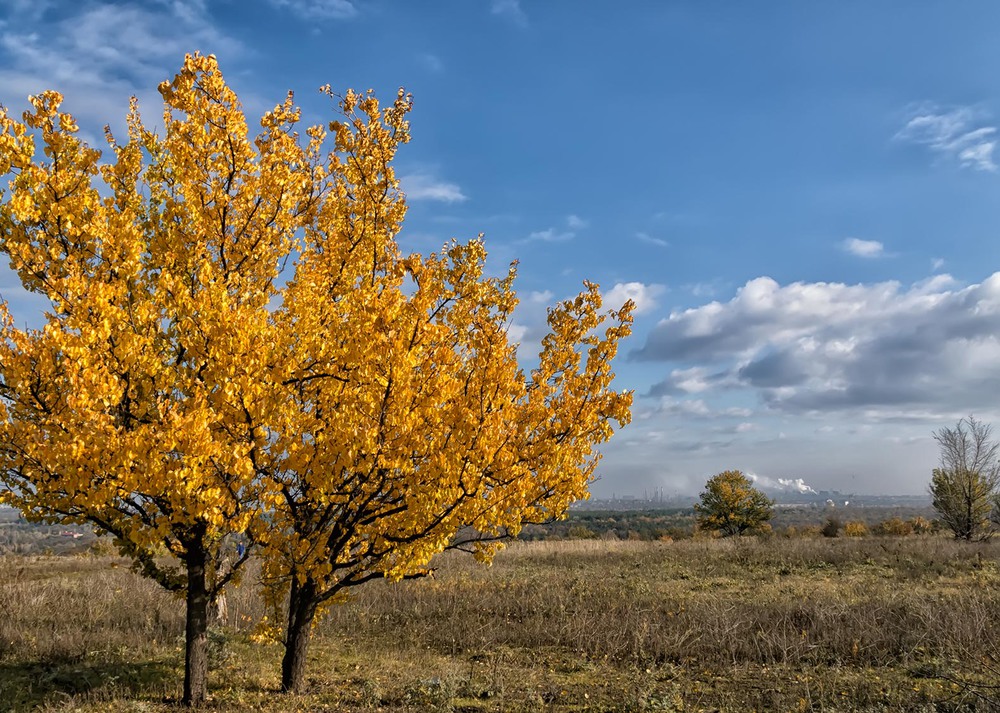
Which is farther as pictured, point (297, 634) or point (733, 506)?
point (733, 506)

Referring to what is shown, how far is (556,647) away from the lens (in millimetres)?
11492

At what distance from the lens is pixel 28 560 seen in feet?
83.1

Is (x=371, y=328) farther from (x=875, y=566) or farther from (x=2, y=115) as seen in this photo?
(x=875, y=566)

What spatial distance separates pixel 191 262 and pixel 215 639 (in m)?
7.14

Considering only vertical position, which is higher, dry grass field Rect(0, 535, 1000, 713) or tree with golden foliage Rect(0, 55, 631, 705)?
tree with golden foliage Rect(0, 55, 631, 705)

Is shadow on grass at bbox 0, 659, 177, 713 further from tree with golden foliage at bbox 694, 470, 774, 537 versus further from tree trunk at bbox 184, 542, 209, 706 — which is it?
tree with golden foliage at bbox 694, 470, 774, 537

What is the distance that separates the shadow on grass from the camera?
318 inches

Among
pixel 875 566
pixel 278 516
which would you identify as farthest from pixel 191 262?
pixel 875 566

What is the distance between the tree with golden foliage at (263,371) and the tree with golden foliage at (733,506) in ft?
134

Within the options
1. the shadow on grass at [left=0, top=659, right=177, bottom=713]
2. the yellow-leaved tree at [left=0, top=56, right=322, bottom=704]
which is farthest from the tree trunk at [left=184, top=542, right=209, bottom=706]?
the shadow on grass at [left=0, top=659, right=177, bottom=713]

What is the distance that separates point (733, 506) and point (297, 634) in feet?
135

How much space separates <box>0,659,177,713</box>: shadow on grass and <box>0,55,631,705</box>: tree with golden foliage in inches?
63.3

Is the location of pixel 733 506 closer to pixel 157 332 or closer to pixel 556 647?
pixel 556 647

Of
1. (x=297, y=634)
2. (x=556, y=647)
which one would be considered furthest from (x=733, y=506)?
(x=297, y=634)
